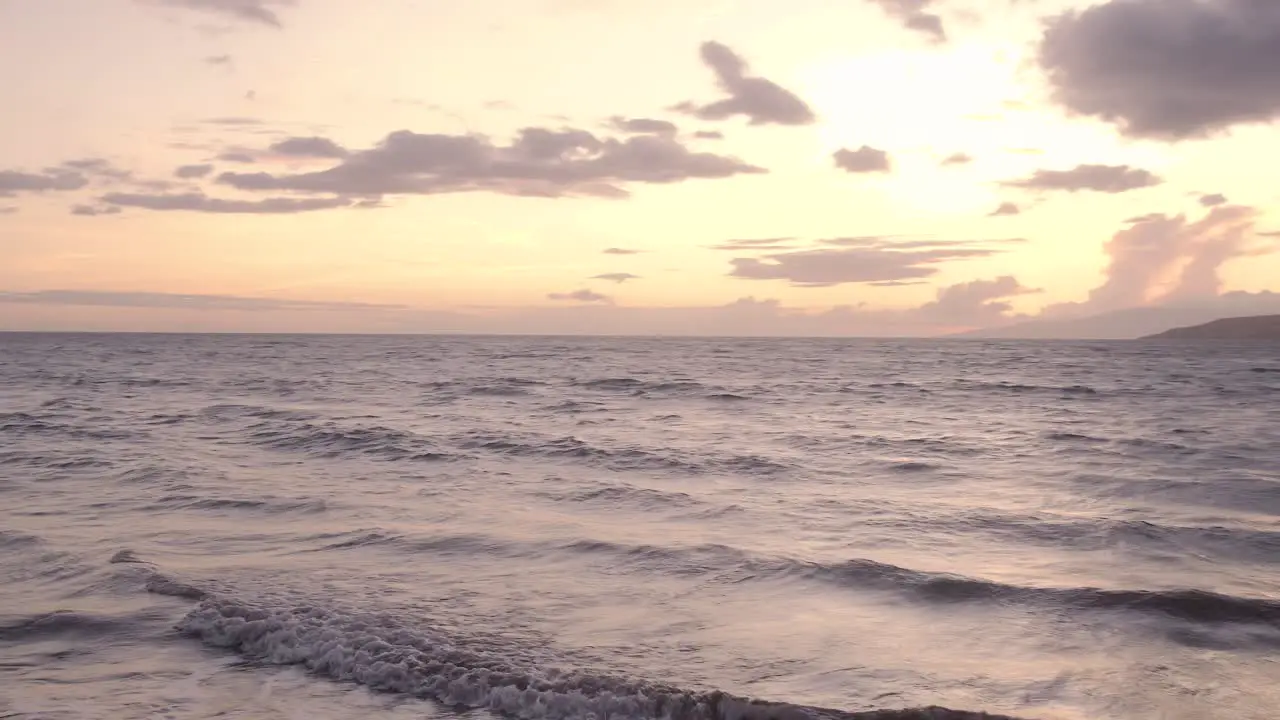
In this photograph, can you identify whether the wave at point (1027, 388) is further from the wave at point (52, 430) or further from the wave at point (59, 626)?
the wave at point (59, 626)

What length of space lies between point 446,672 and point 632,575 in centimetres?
372

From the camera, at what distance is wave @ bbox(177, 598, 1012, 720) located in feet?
23.2

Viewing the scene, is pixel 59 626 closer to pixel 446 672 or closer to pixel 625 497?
pixel 446 672

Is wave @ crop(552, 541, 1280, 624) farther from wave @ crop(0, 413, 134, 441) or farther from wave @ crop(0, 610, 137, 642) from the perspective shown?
wave @ crop(0, 413, 134, 441)

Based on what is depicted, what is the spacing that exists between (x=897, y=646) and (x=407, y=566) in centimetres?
604

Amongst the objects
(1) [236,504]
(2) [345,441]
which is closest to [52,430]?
(2) [345,441]

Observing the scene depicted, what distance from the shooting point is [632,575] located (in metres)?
11.1

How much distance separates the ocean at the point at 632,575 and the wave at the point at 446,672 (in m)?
0.03

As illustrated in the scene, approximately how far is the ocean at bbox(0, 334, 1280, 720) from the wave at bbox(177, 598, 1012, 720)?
29mm

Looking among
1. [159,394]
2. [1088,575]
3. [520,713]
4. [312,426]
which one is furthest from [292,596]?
[159,394]

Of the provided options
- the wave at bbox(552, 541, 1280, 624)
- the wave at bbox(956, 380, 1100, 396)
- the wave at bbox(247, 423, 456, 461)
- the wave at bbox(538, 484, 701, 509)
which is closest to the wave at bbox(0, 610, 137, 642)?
the wave at bbox(552, 541, 1280, 624)

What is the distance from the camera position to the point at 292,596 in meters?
9.84

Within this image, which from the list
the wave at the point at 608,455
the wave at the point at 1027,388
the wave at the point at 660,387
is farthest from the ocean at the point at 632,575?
the wave at the point at 1027,388

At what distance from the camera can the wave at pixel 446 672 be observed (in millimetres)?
7082
